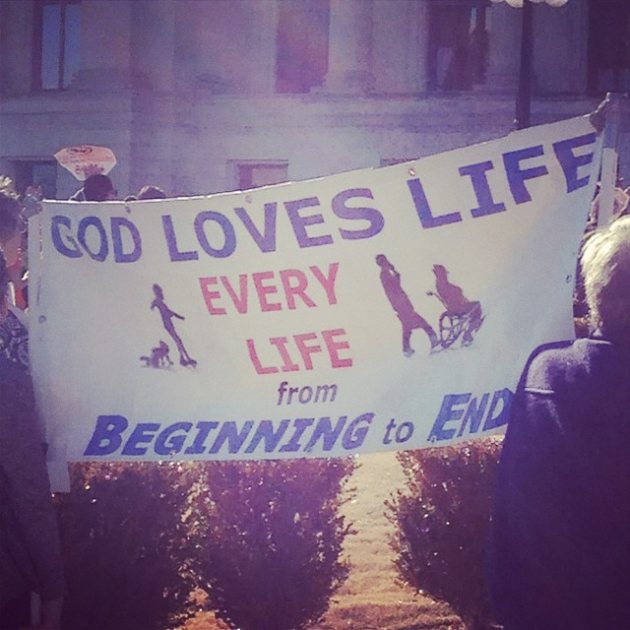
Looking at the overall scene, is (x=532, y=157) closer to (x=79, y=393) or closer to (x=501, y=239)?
(x=501, y=239)

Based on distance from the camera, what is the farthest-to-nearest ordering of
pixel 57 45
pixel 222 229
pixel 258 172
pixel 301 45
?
pixel 57 45 → pixel 301 45 → pixel 258 172 → pixel 222 229

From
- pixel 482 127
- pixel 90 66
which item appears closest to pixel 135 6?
pixel 90 66

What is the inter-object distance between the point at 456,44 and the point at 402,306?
66.6ft

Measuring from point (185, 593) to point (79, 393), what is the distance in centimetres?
95

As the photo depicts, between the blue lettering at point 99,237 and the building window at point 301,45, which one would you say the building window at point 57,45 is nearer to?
the building window at point 301,45

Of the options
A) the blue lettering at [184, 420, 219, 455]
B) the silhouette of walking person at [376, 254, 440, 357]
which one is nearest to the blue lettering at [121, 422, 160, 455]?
the blue lettering at [184, 420, 219, 455]

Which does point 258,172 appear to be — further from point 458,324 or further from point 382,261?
point 458,324

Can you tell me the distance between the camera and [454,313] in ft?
11.7

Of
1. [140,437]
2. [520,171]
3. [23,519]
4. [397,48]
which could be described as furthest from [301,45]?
[23,519]

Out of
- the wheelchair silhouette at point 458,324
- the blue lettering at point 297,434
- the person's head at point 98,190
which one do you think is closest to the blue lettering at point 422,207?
the wheelchair silhouette at point 458,324

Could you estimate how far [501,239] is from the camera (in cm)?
351

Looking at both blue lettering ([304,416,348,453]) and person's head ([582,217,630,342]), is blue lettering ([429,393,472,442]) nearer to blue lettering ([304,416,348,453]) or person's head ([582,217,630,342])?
blue lettering ([304,416,348,453])

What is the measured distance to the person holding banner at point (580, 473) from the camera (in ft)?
7.91

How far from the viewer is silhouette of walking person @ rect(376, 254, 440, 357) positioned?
3.60 meters
